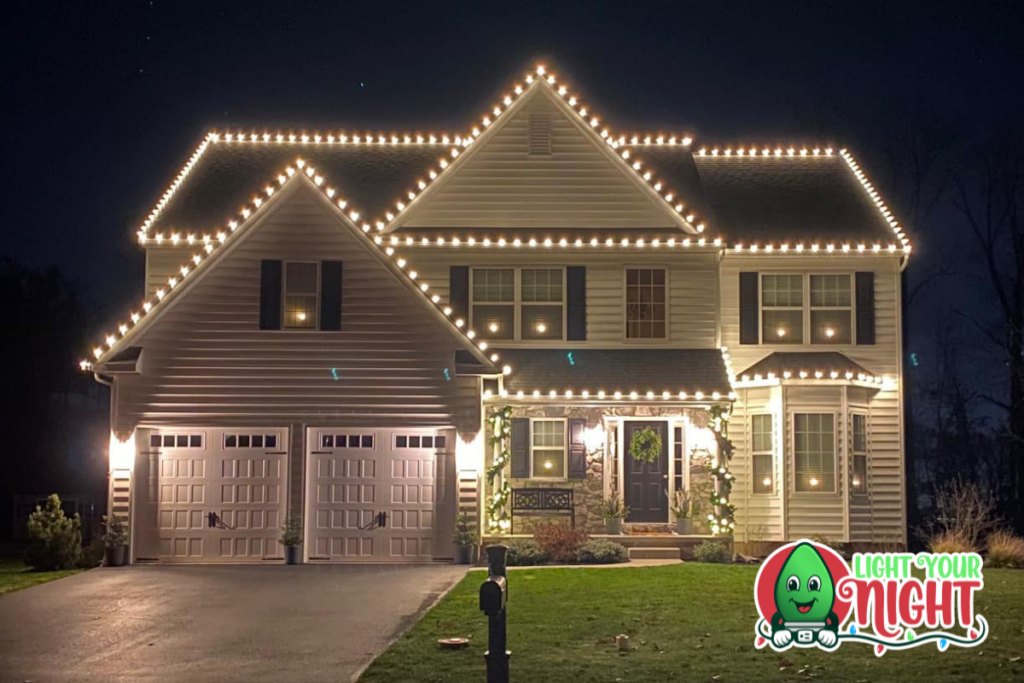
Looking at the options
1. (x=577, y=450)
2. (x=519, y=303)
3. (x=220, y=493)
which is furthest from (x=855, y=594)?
(x=519, y=303)

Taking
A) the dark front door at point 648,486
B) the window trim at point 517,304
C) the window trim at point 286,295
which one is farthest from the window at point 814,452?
the window trim at point 286,295

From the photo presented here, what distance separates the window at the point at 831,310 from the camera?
2544 cm

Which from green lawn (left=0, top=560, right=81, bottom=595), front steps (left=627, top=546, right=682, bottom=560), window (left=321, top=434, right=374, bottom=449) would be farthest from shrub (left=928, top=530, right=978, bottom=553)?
green lawn (left=0, top=560, right=81, bottom=595)

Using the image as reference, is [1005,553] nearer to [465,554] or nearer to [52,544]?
[465,554]

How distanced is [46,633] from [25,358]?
27.9 m

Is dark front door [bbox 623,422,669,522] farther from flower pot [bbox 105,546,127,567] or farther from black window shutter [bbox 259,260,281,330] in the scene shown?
flower pot [bbox 105,546,127,567]

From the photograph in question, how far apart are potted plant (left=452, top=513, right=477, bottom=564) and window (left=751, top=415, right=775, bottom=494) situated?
20.4 ft

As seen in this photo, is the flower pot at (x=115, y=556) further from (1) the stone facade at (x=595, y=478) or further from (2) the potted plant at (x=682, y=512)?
(2) the potted plant at (x=682, y=512)

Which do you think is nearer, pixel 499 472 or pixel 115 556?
pixel 115 556

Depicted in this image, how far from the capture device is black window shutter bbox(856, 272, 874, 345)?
2534cm

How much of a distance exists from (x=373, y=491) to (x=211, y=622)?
706cm

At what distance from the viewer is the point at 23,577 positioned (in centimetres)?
2038

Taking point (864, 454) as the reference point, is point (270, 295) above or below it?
above

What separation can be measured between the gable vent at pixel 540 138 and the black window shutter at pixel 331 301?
17.6ft
